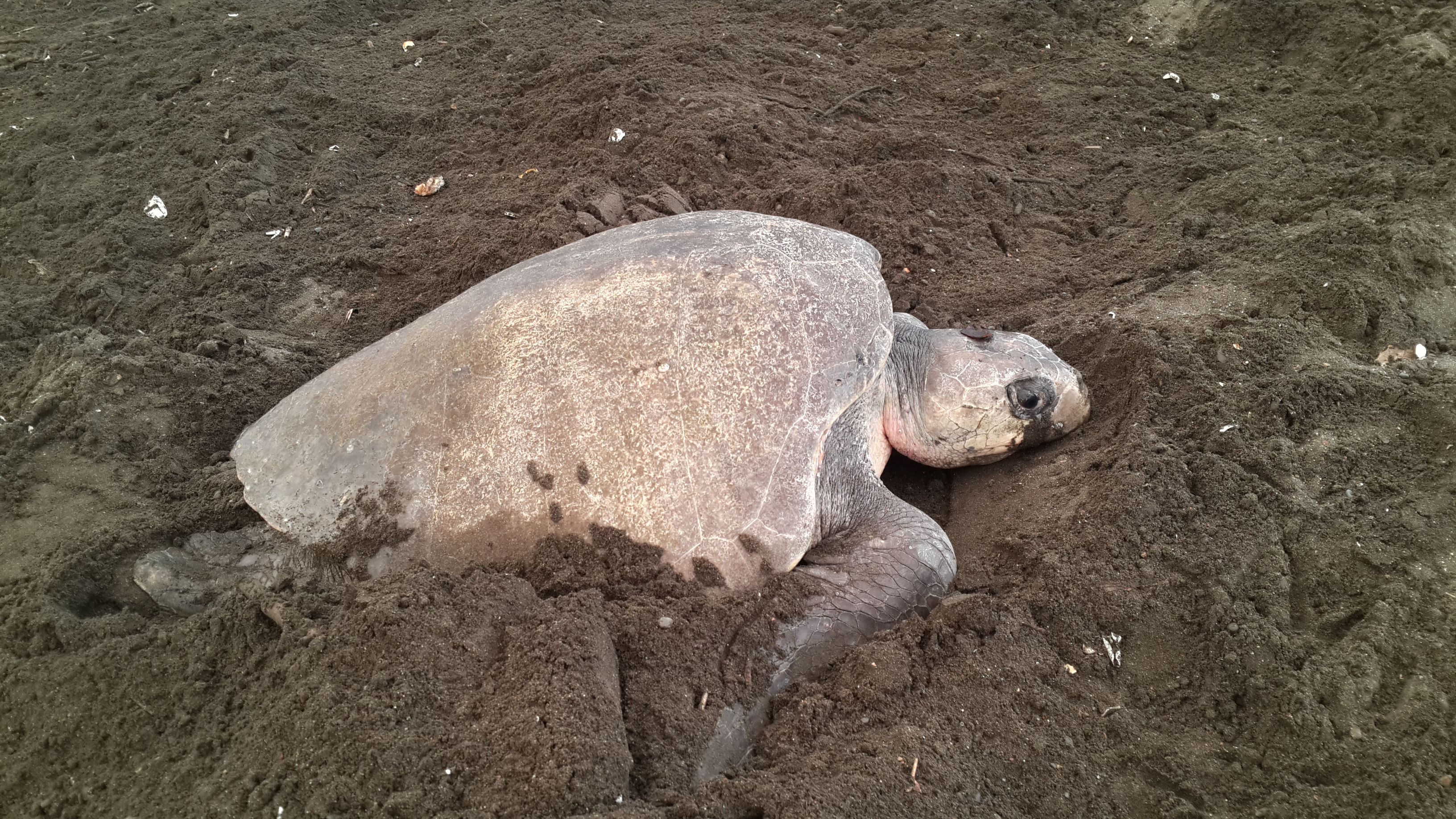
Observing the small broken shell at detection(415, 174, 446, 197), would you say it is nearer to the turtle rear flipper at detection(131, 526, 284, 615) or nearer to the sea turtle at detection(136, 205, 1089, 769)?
the sea turtle at detection(136, 205, 1089, 769)

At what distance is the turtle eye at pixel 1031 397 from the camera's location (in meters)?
3.06

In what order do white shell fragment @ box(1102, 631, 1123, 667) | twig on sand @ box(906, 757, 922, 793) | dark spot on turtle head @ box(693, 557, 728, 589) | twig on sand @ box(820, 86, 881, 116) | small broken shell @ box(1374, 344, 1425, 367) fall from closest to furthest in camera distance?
twig on sand @ box(906, 757, 922, 793), white shell fragment @ box(1102, 631, 1123, 667), dark spot on turtle head @ box(693, 557, 728, 589), small broken shell @ box(1374, 344, 1425, 367), twig on sand @ box(820, 86, 881, 116)

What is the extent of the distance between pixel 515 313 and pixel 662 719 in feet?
4.75

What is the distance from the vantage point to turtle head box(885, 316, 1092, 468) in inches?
121

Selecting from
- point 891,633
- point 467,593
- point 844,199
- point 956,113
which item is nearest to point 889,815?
point 891,633

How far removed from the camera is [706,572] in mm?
2562

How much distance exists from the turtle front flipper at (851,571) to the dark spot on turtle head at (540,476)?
89 centimetres

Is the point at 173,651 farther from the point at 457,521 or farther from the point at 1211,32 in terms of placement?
the point at 1211,32

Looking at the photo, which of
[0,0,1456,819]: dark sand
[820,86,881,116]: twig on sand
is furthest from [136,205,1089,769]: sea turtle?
[820,86,881,116]: twig on sand

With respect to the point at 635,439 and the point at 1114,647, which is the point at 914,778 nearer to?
the point at 1114,647

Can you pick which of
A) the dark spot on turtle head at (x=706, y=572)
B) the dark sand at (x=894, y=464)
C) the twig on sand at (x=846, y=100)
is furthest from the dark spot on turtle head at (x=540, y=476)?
the twig on sand at (x=846, y=100)

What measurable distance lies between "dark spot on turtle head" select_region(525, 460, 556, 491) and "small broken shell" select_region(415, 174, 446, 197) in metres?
2.94

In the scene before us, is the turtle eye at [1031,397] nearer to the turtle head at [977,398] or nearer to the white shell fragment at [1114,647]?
the turtle head at [977,398]

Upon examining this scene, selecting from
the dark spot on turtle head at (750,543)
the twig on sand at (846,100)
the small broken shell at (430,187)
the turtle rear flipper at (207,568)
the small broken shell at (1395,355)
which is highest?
the small broken shell at (1395,355)
